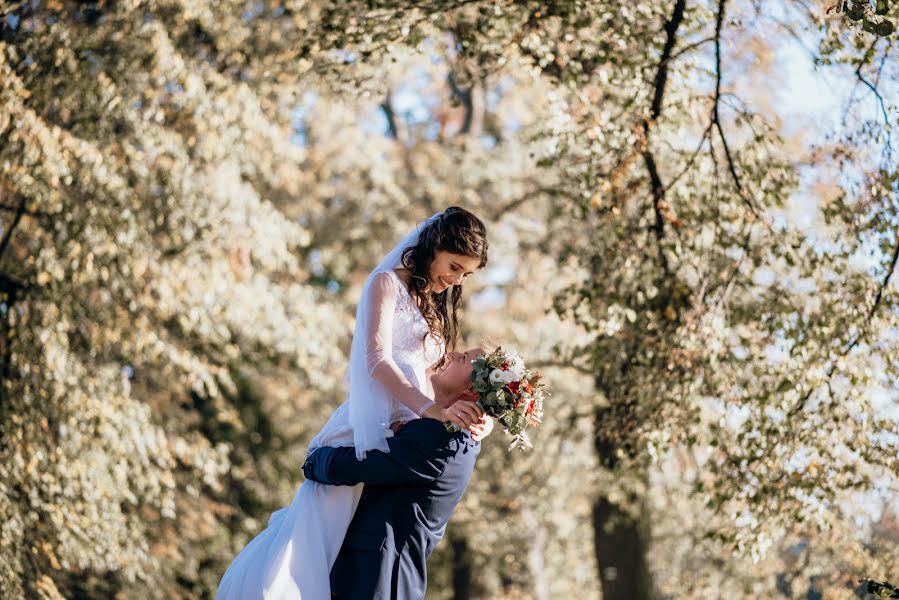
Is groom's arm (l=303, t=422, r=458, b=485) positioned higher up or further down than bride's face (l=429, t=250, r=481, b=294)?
further down

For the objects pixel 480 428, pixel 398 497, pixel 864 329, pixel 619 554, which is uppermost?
pixel 480 428

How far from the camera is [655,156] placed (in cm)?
759

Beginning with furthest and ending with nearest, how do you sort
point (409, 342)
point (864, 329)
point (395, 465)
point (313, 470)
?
point (864, 329) → point (409, 342) → point (313, 470) → point (395, 465)

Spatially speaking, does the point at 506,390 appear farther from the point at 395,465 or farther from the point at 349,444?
the point at 349,444

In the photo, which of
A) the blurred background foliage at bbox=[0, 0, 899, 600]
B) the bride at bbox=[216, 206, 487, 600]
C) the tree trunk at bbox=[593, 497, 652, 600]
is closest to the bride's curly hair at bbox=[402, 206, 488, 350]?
the bride at bbox=[216, 206, 487, 600]

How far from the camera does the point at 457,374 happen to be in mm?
4555

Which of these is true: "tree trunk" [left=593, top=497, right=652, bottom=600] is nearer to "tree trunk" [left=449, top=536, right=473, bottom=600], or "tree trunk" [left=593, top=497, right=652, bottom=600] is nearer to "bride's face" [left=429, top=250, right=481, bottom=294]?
"tree trunk" [left=449, top=536, right=473, bottom=600]

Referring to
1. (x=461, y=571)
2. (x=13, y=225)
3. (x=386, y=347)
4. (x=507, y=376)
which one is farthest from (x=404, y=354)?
(x=461, y=571)

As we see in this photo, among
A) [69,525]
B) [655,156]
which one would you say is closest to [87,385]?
[69,525]

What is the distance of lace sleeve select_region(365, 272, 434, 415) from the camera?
4191 millimetres

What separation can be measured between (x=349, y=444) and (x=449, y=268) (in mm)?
859

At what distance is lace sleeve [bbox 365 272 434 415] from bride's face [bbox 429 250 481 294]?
8.5 inches

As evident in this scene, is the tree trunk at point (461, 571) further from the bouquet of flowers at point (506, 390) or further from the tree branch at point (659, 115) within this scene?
the bouquet of flowers at point (506, 390)

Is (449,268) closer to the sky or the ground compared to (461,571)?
closer to the sky
